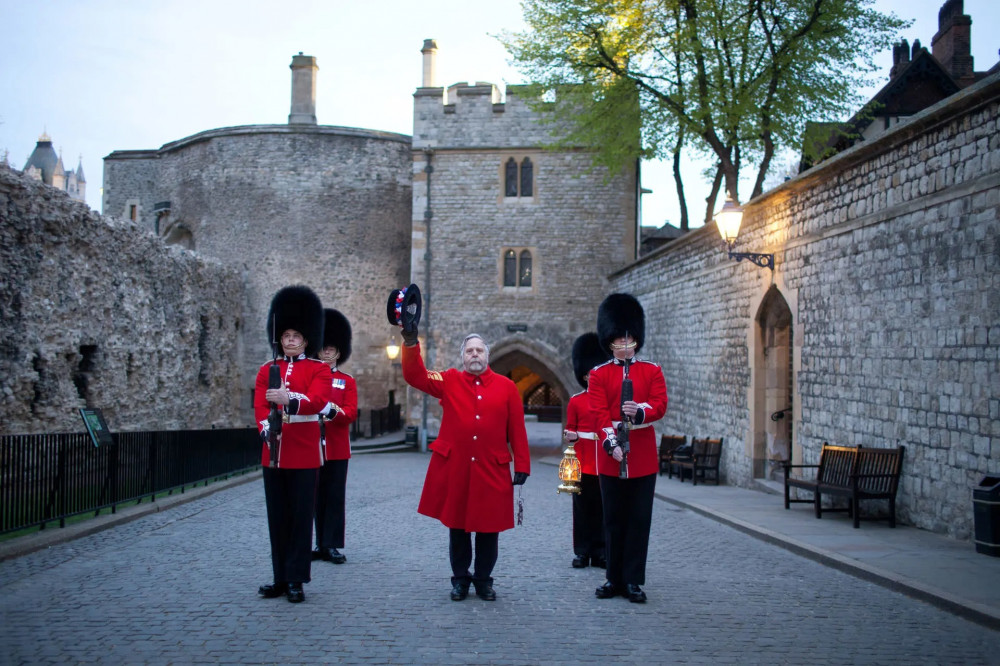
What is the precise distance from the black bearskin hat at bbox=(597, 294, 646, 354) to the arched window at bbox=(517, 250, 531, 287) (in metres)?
18.4

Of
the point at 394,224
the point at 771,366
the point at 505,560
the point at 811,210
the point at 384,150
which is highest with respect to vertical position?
the point at 384,150

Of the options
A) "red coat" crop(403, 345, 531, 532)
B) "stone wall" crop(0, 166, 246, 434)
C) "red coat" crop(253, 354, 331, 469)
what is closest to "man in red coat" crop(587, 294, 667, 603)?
"red coat" crop(403, 345, 531, 532)

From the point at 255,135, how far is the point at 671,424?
1701 cm

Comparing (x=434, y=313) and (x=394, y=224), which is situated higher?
(x=394, y=224)

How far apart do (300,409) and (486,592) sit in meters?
1.72

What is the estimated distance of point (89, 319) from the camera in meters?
15.0

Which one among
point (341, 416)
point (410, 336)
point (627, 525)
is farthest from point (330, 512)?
point (627, 525)

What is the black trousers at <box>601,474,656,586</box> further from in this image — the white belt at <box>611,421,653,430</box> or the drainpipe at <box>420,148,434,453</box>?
the drainpipe at <box>420,148,434,453</box>

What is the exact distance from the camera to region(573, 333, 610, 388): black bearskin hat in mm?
8242

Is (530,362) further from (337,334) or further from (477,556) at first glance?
(477,556)

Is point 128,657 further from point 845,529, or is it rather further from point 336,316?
point 845,529

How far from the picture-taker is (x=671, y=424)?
18609mm

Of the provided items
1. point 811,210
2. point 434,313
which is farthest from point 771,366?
point 434,313

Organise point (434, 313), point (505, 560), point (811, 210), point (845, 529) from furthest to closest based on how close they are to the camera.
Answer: point (434, 313)
point (811, 210)
point (845, 529)
point (505, 560)
